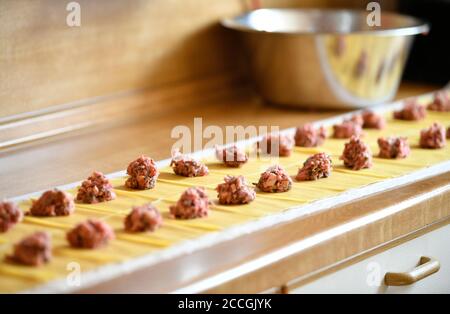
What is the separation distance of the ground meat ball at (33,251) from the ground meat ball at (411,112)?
118 cm

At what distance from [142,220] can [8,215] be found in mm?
205

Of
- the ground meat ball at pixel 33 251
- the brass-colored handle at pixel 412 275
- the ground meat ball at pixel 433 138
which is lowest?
the brass-colored handle at pixel 412 275

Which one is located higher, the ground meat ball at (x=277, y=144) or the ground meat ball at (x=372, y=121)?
the ground meat ball at (x=372, y=121)

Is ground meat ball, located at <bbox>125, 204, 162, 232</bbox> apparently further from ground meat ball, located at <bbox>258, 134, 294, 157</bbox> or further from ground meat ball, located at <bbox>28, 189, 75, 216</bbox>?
ground meat ball, located at <bbox>258, 134, 294, 157</bbox>

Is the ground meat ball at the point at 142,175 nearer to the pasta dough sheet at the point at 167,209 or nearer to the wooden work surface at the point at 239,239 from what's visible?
the pasta dough sheet at the point at 167,209

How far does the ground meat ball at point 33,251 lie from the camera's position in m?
1.05

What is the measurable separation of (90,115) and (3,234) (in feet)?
2.49

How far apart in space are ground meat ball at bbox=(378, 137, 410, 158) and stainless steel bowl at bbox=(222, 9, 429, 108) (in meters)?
0.44

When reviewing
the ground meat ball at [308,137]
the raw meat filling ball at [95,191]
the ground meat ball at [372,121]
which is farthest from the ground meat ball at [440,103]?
the raw meat filling ball at [95,191]

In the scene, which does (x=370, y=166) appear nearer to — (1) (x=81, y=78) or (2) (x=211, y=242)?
(2) (x=211, y=242)

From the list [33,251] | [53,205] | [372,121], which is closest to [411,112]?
[372,121]

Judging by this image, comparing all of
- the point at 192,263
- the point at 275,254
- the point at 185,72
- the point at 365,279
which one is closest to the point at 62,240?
the point at 192,263

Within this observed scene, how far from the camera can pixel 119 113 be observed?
6.51 feet

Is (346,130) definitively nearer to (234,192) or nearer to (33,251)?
(234,192)
